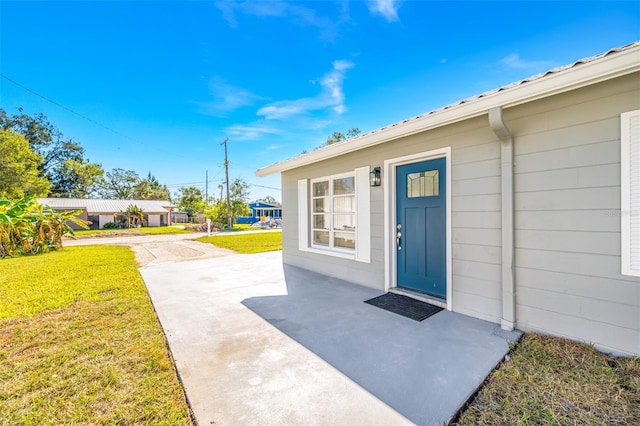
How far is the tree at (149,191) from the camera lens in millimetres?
45812

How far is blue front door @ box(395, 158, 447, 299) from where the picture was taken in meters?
3.59

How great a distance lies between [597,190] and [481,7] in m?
4.55

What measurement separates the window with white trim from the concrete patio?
52.7 inches

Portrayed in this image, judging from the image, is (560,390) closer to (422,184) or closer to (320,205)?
(422,184)

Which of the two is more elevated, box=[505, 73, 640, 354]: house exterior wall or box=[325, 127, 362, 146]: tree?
box=[325, 127, 362, 146]: tree

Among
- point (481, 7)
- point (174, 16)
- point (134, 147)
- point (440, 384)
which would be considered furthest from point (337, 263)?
point (134, 147)

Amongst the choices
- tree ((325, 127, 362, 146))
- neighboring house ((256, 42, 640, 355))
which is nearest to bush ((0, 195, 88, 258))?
neighboring house ((256, 42, 640, 355))

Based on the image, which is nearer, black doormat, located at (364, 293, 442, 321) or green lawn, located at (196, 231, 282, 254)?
black doormat, located at (364, 293, 442, 321)

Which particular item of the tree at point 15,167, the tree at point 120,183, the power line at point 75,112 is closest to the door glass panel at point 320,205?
the power line at point 75,112

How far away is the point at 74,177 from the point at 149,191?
11348 mm

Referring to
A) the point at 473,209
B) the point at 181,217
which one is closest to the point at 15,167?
the point at 181,217

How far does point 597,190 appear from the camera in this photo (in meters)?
2.35

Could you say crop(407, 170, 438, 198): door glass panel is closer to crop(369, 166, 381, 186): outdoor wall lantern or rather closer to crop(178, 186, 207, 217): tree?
crop(369, 166, 381, 186): outdoor wall lantern

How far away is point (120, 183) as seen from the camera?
4450cm
